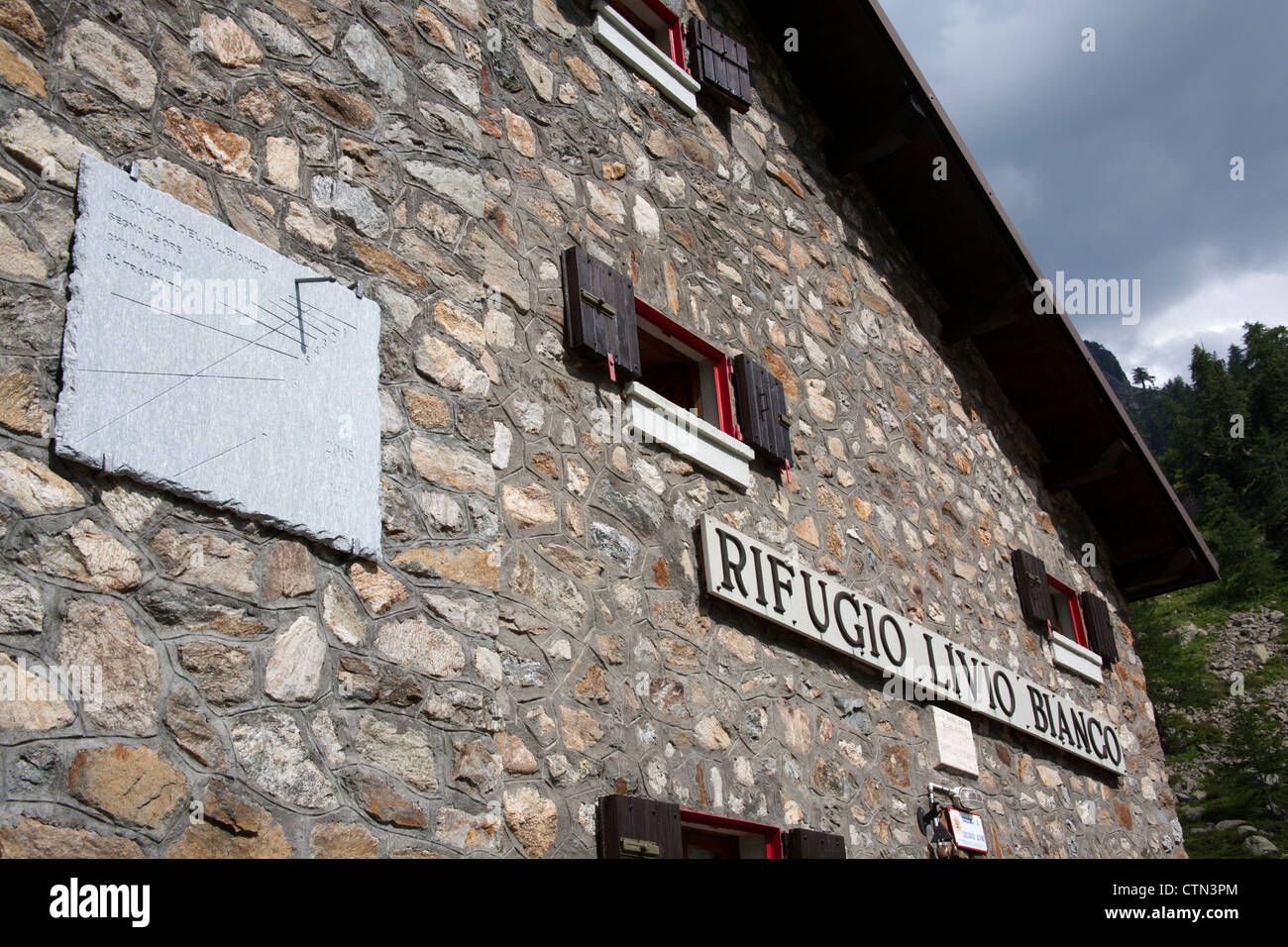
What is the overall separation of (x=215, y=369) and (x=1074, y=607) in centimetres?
784

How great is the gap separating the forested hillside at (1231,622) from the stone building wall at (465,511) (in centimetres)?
1871

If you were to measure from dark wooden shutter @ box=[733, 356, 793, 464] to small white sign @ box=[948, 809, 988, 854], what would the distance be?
6.92ft

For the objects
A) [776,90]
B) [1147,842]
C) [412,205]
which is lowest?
[1147,842]

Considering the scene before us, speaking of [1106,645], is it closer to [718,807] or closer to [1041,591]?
[1041,591]

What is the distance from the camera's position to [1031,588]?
8.45 metres

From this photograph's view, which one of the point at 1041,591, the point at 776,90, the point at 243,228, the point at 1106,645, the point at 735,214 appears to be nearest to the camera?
the point at 243,228

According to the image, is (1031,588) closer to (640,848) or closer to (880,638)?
(880,638)

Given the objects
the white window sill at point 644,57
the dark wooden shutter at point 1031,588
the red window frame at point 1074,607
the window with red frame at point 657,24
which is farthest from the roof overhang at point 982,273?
the white window sill at point 644,57

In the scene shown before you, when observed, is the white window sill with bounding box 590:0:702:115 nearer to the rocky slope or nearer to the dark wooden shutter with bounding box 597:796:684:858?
the dark wooden shutter with bounding box 597:796:684:858

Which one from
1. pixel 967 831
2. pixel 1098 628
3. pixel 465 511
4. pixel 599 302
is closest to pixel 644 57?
pixel 599 302

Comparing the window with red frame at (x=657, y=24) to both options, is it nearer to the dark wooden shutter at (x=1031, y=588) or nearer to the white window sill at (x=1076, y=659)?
the dark wooden shutter at (x=1031, y=588)

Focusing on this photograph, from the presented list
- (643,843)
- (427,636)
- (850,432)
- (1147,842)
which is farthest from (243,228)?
(1147,842)
